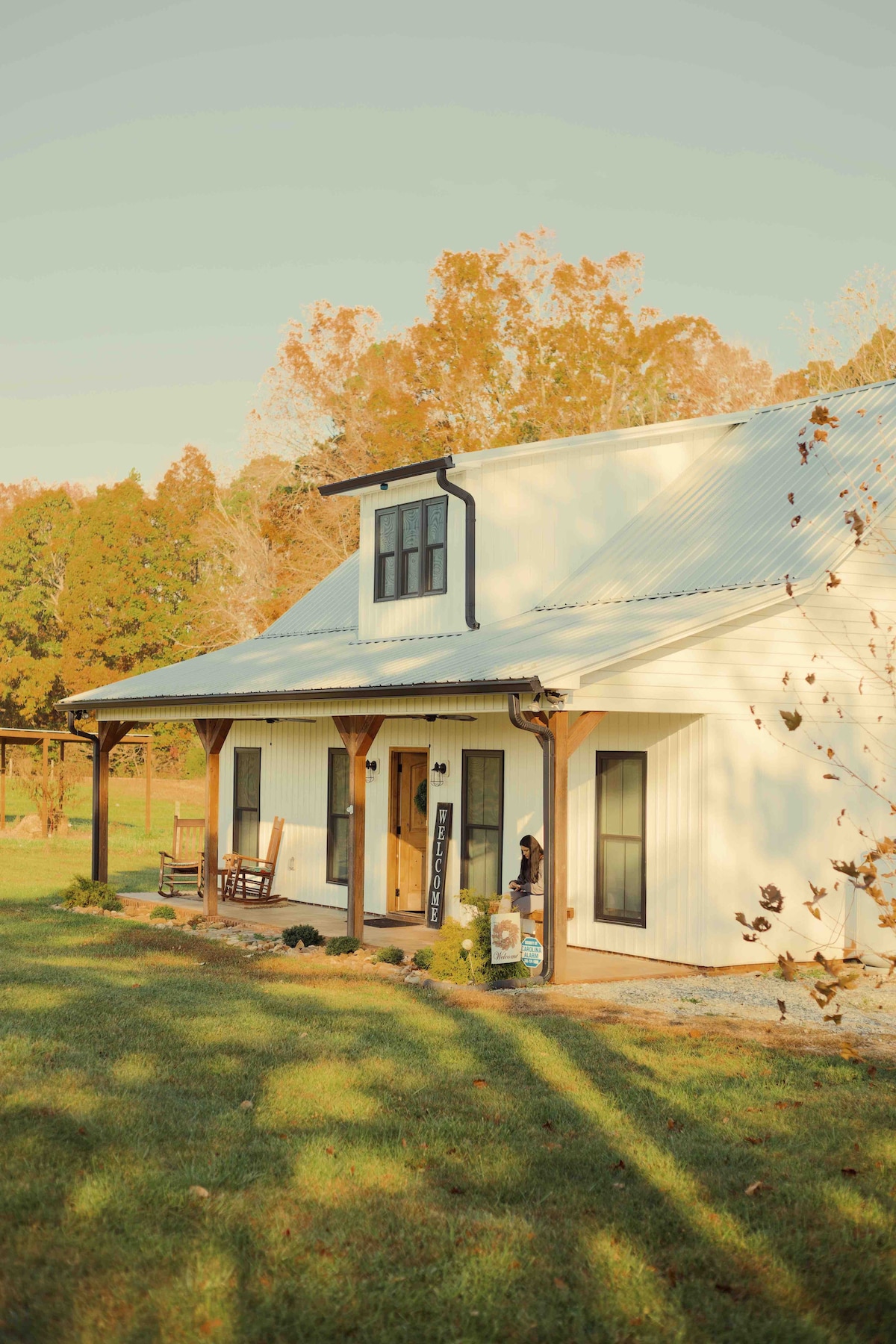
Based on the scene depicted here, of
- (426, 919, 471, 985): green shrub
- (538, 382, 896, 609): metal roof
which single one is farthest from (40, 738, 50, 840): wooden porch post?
(426, 919, 471, 985): green shrub

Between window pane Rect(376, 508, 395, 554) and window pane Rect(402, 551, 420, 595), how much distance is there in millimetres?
349

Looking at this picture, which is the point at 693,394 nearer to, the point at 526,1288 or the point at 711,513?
the point at 711,513

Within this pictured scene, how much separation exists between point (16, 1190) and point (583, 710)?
7618mm

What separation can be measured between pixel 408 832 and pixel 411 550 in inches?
151

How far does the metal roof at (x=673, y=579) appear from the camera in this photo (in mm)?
12992

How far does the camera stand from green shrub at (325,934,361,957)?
562 inches

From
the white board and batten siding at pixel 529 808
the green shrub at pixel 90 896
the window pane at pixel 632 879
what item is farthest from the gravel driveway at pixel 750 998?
the green shrub at pixel 90 896

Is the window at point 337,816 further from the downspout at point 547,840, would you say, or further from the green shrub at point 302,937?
the downspout at point 547,840

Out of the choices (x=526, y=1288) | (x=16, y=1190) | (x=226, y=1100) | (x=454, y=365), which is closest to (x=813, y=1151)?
(x=526, y=1288)

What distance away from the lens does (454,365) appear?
3503cm

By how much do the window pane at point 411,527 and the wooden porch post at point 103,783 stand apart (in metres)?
5.32

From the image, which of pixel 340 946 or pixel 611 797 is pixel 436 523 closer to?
pixel 611 797

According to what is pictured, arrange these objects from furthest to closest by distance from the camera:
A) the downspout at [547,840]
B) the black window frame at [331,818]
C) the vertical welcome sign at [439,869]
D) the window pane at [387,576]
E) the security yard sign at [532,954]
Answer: the black window frame at [331,818]
the window pane at [387,576]
the vertical welcome sign at [439,869]
the security yard sign at [532,954]
the downspout at [547,840]

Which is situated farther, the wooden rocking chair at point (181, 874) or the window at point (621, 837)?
the wooden rocking chair at point (181, 874)
